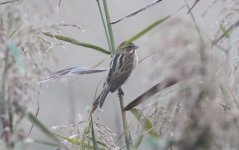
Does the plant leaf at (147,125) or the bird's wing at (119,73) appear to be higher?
the plant leaf at (147,125)

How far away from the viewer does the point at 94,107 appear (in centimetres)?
206

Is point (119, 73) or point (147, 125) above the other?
point (147, 125)

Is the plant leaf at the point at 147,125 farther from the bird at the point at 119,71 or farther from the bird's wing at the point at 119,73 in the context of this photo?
the bird's wing at the point at 119,73

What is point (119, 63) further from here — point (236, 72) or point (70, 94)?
point (236, 72)

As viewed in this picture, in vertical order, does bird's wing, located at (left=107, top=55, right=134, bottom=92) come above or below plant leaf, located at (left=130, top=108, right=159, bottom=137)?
below

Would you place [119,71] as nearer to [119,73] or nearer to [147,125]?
[119,73]

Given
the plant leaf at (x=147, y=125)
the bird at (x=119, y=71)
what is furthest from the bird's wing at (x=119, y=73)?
the plant leaf at (x=147, y=125)

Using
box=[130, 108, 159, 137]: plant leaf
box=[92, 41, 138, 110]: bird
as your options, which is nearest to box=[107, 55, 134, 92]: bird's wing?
box=[92, 41, 138, 110]: bird

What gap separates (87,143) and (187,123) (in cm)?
93

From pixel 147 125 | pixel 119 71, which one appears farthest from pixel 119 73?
pixel 147 125

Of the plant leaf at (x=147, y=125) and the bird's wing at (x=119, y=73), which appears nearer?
the plant leaf at (x=147, y=125)

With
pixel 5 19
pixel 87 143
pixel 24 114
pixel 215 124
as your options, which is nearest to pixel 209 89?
pixel 215 124

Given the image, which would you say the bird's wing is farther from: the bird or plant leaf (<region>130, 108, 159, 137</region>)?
plant leaf (<region>130, 108, 159, 137</region>)

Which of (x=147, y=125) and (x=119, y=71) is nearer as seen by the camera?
(x=147, y=125)
